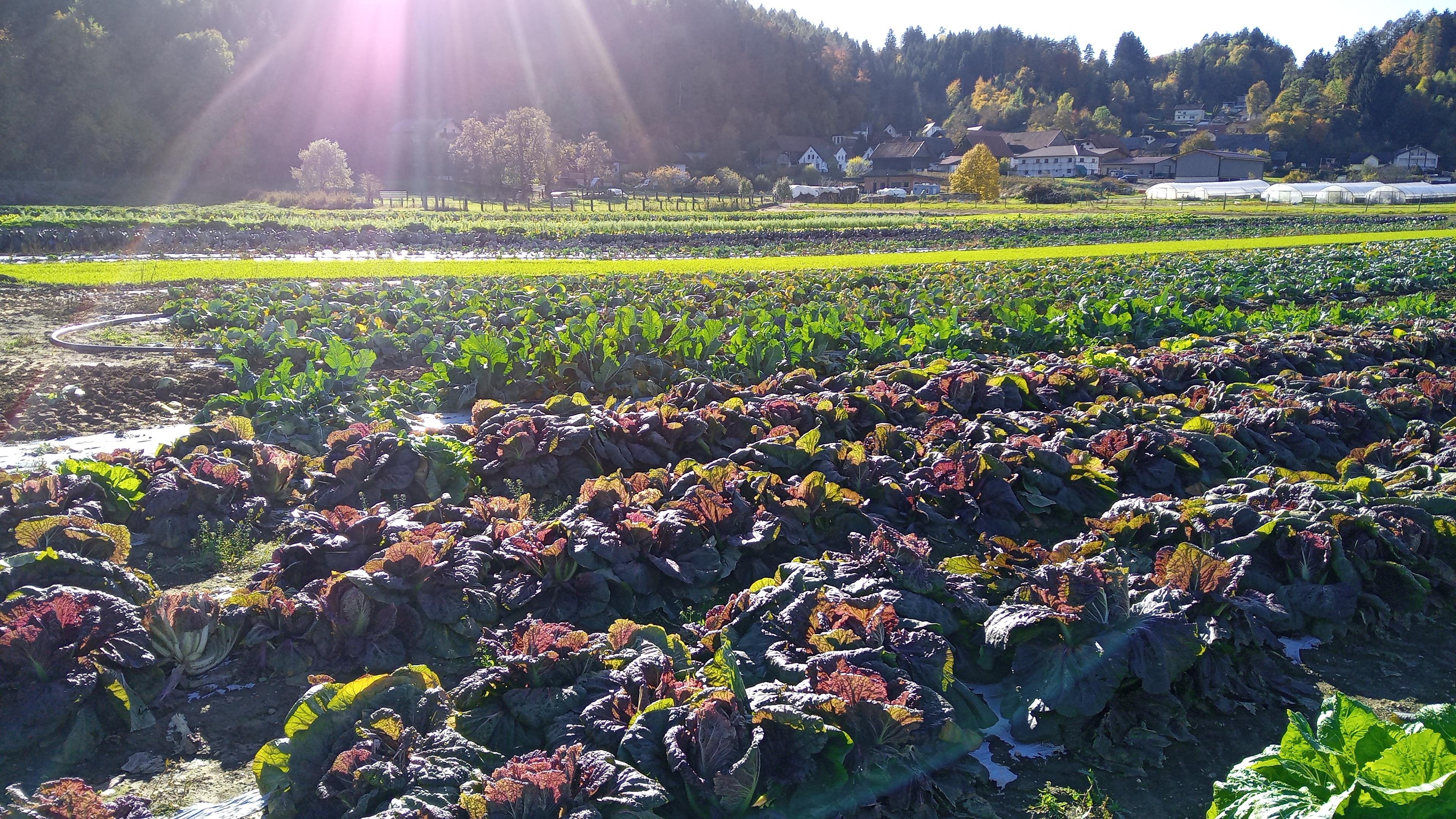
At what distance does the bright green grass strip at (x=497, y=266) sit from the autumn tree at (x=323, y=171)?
156 feet

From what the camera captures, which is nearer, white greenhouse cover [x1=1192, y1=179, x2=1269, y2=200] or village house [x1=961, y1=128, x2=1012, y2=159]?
white greenhouse cover [x1=1192, y1=179, x2=1269, y2=200]

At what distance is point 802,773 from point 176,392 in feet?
31.0

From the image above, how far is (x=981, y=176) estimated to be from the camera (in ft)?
236

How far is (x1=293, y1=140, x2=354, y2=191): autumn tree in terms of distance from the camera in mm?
68500

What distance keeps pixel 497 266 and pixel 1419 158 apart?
462 feet

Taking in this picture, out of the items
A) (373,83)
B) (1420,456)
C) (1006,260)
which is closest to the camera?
(1420,456)

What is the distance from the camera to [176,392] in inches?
381

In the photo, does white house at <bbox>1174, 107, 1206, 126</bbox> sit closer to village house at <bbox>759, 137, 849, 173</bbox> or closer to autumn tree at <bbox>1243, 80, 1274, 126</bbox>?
autumn tree at <bbox>1243, 80, 1274, 126</bbox>

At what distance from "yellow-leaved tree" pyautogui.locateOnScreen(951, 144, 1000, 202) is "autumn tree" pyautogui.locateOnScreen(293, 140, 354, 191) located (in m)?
51.7

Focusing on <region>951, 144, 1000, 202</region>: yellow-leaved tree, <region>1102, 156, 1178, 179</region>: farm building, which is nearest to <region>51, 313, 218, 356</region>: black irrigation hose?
<region>951, 144, 1000, 202</region>: yellow-leaved tree

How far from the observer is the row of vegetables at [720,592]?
10.3ft

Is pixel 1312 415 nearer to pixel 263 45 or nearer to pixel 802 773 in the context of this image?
pixel 802 773

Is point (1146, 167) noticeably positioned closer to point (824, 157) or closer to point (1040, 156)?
point (1040, 156)

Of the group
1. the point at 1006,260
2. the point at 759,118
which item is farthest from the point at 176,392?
the point at 759,118
